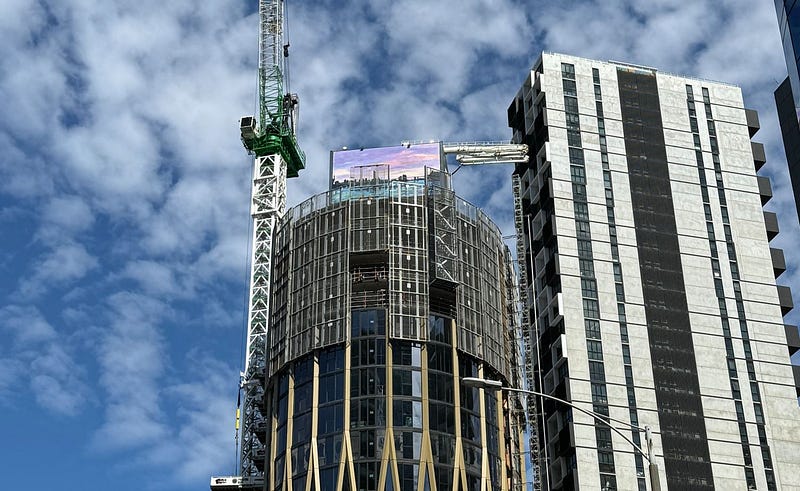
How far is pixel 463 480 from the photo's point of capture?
364 ft

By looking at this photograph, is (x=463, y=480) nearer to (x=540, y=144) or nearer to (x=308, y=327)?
(x=308, y=327)

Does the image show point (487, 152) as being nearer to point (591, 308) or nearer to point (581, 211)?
point (581, 211)

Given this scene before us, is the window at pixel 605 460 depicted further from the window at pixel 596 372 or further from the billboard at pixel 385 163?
the billboard at pixel 385 163

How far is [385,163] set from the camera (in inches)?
5394

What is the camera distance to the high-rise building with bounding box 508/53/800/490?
123250 mm

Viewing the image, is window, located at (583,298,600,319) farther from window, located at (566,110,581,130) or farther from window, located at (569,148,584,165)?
window, located at (566,110,581,130)

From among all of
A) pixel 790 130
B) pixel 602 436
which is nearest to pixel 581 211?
pixel 602 436

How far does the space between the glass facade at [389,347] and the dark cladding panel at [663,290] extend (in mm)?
16566

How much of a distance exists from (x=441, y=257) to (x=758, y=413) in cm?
3938

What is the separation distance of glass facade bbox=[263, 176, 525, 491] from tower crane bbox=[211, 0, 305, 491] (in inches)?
614

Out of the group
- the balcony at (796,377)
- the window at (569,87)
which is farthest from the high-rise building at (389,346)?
the balcony at (796,377)

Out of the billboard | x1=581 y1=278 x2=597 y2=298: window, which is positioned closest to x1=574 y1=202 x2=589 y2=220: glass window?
x1=581 y1=278 x2=597 y2=298: window

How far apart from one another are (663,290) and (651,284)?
1552 mm

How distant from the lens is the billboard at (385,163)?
444 ft
